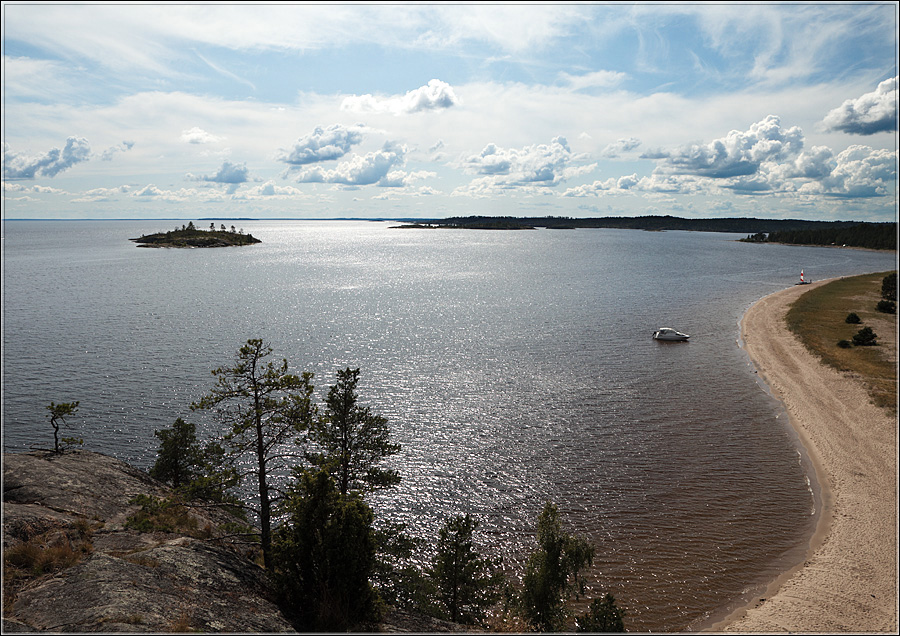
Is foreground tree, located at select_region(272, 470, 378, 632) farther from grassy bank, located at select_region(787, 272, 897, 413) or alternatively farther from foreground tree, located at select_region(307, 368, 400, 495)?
grassy bank, located at select_region(787, 272, 897, 413)

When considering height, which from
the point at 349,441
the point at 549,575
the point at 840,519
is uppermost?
the point at 349,441

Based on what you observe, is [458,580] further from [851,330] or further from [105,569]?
[851,330]

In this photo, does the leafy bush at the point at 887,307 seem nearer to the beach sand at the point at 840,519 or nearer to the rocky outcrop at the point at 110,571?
the beach sand at the point at 840,519

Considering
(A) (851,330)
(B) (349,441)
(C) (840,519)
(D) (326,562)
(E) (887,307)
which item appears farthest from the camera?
(E) (887,307)

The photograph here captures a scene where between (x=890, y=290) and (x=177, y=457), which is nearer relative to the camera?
(x=177, y=457)

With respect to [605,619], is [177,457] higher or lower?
higher

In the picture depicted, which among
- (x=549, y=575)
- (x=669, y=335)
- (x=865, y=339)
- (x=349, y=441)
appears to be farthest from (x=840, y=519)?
(x=865, y=339)

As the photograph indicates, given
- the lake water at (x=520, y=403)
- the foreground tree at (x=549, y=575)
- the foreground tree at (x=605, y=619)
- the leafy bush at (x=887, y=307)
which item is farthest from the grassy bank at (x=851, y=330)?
the foreground tree at (x=549, y=575)

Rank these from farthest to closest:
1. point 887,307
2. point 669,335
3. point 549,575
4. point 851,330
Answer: point 887,307, point 851,330, point 669,335, point 549,575
